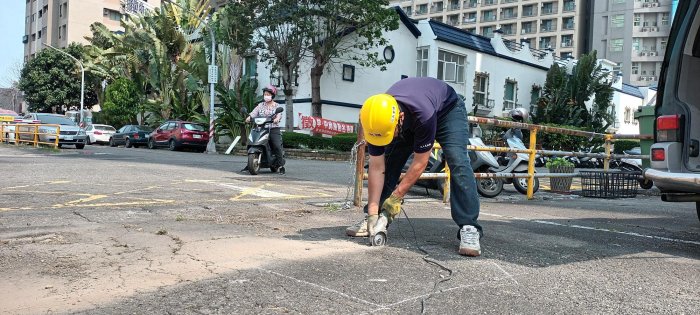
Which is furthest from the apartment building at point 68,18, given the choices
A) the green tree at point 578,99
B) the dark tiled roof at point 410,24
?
the green tree at point 578,99

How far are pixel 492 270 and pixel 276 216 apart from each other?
105 inches

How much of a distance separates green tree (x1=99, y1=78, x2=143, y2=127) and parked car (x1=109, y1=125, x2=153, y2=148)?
5544 mm

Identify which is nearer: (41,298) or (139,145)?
(41,298)

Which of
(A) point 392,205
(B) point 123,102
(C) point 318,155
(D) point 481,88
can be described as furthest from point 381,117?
(B) point 123,102

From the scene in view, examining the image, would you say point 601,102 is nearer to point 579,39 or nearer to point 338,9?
point 338,9

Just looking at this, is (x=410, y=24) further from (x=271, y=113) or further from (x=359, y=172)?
(x=359, y=172)

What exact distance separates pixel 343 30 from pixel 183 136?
8653mm

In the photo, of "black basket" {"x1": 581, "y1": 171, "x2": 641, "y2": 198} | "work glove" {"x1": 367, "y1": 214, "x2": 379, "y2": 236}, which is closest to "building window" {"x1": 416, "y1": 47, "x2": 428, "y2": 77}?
"black basket" {"x1": 581, "y1": 171, "x2": 641, "y2": 198}

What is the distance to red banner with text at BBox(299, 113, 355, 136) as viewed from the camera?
23766mm

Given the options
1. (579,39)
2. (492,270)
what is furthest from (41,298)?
(579,39)

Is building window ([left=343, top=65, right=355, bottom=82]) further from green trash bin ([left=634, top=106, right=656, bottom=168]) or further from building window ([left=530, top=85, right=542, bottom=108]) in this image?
green trash bin ([left=634, top=106, right=656, bottom=168])

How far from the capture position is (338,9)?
23.2 meters

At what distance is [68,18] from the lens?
213 feet

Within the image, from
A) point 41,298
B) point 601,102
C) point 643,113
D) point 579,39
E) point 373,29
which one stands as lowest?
point 41,298
